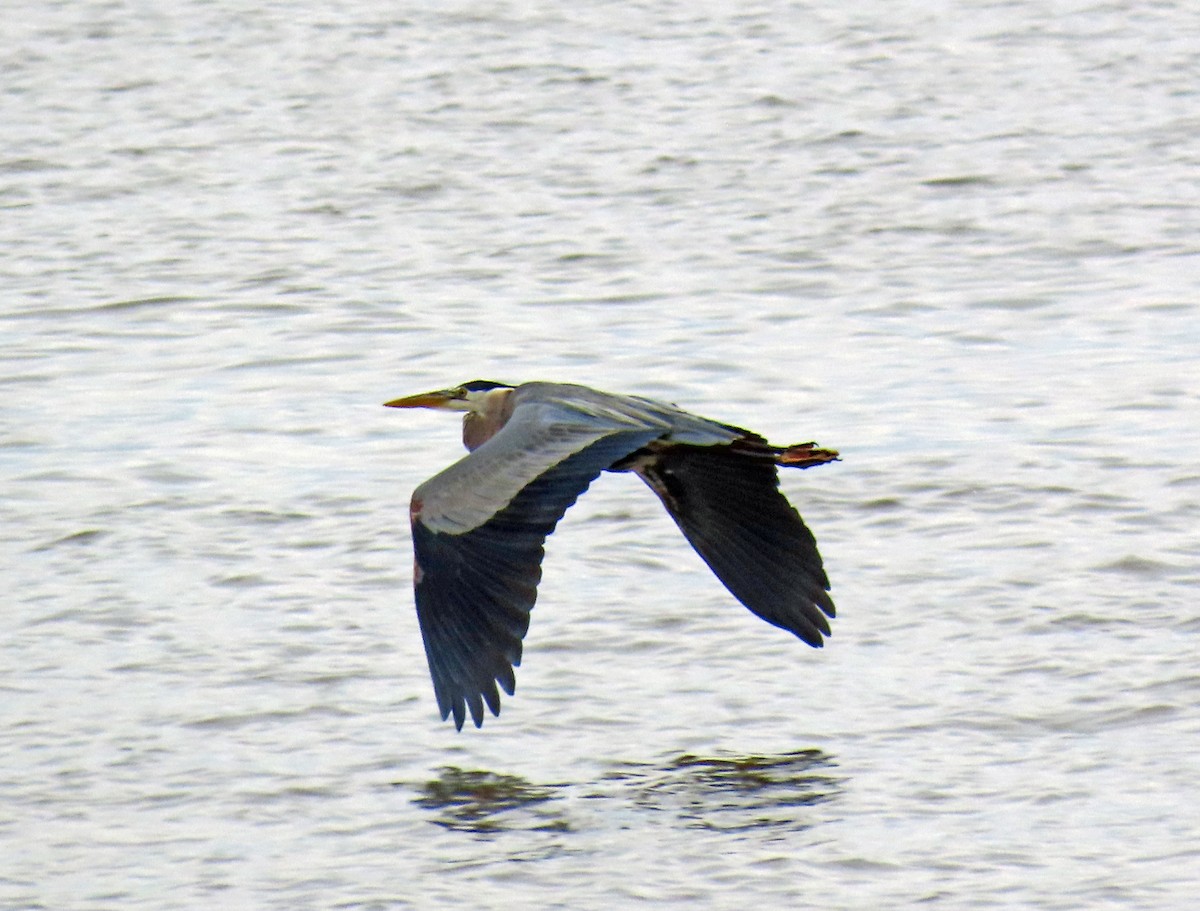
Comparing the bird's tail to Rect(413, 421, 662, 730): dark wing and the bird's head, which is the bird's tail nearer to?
Rect(413, 421, 662, 730): dark wing

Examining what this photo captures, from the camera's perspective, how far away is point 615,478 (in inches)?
383

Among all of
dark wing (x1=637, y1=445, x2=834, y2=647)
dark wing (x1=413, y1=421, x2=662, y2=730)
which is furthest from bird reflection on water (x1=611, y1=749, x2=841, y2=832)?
dark wing (x1=637, y1=445, x2=834, y2=647)

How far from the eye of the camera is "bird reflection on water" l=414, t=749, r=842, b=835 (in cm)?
632

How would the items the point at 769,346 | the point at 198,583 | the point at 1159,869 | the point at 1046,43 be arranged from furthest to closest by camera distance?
the point at 1046,43 → the point at 769,346 → the point at 198,583 → the point at 1159,869

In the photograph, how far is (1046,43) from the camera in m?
17.6

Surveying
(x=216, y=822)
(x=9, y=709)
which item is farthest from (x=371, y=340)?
(x=216, y=822)

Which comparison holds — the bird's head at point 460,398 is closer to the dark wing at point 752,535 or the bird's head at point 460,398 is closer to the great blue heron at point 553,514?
the great blue heron at point 553,514

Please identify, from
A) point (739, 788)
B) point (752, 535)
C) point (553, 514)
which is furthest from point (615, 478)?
point (739, 788)

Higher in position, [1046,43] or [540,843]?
[1046,43]

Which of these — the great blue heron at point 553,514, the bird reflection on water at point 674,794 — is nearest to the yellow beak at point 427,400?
the great blue heron at point 553,514

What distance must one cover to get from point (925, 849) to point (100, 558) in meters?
3.75

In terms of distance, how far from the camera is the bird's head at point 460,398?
8336 millimetres

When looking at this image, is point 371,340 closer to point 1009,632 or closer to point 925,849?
point 1009,632

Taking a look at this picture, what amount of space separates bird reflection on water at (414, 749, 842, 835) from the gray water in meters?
0.02
